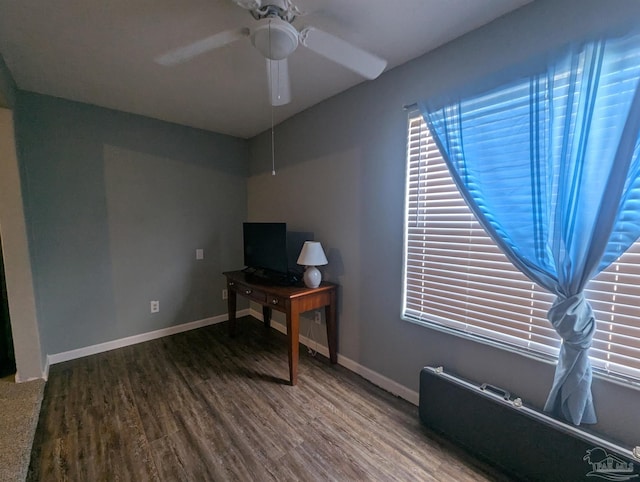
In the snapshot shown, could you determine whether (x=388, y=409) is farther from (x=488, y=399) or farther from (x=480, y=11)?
(x=480, y=11)

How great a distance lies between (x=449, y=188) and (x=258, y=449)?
1952 millimetres

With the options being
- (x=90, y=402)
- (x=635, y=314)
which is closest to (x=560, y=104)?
(x=635, y=314)

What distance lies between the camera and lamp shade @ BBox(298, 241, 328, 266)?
2.29m

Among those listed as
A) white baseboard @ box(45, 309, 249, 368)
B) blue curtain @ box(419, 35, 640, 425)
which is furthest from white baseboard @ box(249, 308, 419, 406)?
white baseboard @ box(45, 309, 249, 368)

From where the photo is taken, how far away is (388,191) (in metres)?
2.01

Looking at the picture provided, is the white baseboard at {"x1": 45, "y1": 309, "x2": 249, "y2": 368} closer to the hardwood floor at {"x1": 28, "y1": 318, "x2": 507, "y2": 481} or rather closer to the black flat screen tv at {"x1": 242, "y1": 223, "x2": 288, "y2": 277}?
the hardwood floor at {"x1": 28, "y1": 318, "x2": 507, "y2": 481}

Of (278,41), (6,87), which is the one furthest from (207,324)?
(278,41)

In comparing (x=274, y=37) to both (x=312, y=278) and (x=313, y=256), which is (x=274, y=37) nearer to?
(x=313, y=256)

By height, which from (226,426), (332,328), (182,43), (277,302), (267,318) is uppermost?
(182,43)

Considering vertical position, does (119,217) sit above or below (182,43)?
below

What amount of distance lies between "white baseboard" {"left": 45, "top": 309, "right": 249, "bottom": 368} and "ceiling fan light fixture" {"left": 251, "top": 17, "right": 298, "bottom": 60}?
2.99 m

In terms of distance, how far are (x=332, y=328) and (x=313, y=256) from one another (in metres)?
0.69

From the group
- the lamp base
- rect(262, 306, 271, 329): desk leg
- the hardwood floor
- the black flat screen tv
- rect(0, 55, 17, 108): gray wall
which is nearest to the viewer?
the hardwood floor

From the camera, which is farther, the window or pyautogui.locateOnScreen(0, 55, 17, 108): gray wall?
pyautogui.locateOnScreen(0, 55, 17, 108): gray wall
